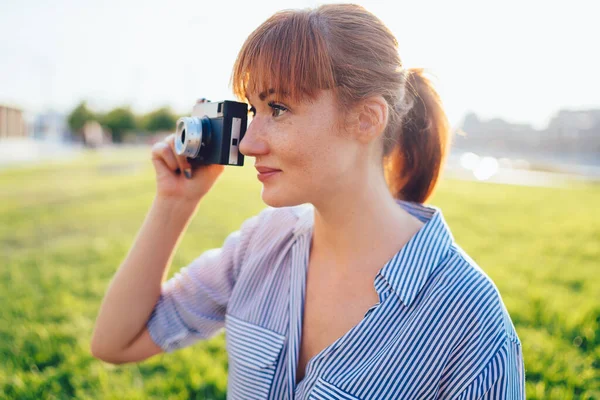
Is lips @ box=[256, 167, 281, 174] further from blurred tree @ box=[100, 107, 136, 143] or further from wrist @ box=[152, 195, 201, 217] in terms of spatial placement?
blurred tree @ box=[100, 107, 136, 143]

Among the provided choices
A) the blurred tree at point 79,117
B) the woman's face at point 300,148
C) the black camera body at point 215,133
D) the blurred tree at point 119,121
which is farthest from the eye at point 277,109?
the blurred tree at point 119,121

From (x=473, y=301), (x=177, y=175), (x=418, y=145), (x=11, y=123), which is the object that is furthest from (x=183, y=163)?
(x=11, y=123)

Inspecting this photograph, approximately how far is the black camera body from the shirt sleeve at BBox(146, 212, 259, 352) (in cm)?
33

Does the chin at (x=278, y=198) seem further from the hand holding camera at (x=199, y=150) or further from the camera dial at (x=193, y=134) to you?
the camera dial at (x=193, y=134)

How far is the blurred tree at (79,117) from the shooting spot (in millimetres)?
72000

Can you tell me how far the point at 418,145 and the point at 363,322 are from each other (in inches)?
28.6

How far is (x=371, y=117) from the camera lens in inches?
58.8

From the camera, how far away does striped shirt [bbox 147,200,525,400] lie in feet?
4.18

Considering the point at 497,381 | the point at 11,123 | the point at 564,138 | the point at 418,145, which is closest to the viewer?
the point at 497,381

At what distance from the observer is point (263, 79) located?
4.77 ft

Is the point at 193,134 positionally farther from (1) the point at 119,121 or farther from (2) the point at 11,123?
(1) the point at 119,121

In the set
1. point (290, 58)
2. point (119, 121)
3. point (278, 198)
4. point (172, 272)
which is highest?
point (290, 58)

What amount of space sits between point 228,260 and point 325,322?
1.58 feet

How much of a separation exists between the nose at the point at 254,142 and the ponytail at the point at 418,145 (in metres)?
0.48
